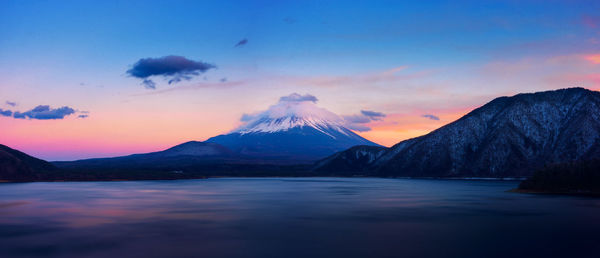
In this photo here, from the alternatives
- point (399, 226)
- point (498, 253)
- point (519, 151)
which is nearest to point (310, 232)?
point (399, 226)

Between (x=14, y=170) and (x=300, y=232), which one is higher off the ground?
(x=14, y=170)

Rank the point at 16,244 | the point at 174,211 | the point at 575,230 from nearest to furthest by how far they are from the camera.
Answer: the point at 16,244
the point at 575,230
the point at 174,211

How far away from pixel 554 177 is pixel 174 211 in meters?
72.2

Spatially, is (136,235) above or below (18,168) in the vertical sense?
below

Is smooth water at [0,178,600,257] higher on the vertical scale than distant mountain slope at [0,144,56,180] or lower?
lower

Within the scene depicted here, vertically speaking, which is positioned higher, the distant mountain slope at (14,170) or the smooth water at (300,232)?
the distant mountain slope at (14,170)

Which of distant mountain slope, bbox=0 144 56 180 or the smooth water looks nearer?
the smooth water

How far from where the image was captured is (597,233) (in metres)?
38.8

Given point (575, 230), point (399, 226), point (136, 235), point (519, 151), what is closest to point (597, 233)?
point (575, 230)

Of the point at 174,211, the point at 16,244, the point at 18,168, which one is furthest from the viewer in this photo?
the point at 18,168

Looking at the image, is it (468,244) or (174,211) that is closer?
(468,244)

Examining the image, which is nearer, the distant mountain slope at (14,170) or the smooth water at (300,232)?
the smooth water at (300,232)

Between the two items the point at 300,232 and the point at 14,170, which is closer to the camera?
the point at 300,232

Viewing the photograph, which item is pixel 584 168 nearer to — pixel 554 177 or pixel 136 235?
pixel 554 177
